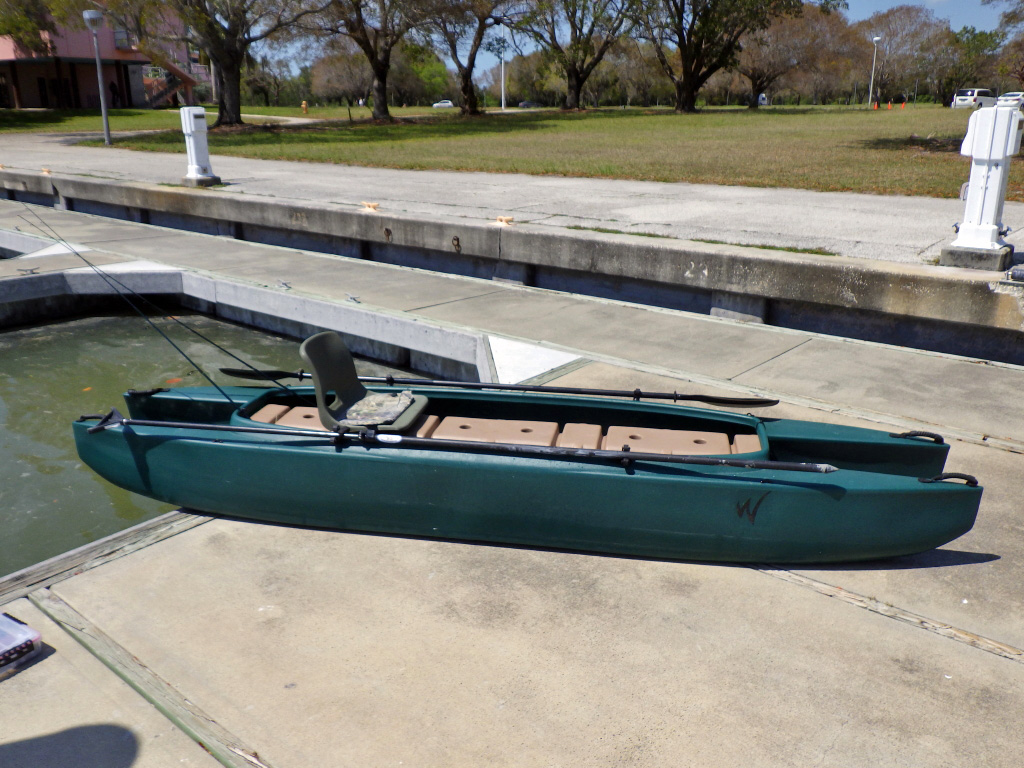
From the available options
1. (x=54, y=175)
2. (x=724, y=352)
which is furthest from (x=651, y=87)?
(x=724, y=352)

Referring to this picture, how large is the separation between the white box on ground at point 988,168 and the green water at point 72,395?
5.20 m

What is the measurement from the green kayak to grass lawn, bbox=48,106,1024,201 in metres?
9.13

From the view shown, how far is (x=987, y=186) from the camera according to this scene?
251 inches

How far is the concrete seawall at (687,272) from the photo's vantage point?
20.9ft

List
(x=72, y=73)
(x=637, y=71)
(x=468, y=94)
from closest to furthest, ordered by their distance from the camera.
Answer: (x=468, y=94), (x=72, y=73), (x=637, y=71)

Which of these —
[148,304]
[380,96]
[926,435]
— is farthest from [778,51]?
[926,435]

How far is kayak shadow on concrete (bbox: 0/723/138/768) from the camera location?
8.15 feet

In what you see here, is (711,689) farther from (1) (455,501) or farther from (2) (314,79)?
(2) (314,79)

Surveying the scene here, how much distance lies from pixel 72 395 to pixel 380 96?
30.5m

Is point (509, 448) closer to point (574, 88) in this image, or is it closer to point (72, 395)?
point (72, 395)

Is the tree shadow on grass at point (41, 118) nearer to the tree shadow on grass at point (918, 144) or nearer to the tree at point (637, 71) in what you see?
the tree shadow on grass at point (918, 144)

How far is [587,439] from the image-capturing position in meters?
3.89

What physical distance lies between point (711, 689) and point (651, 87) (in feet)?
255

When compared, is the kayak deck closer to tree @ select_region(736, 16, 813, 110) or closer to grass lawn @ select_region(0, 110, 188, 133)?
grass lawn @ select_region(0, 110, 188, 133)
